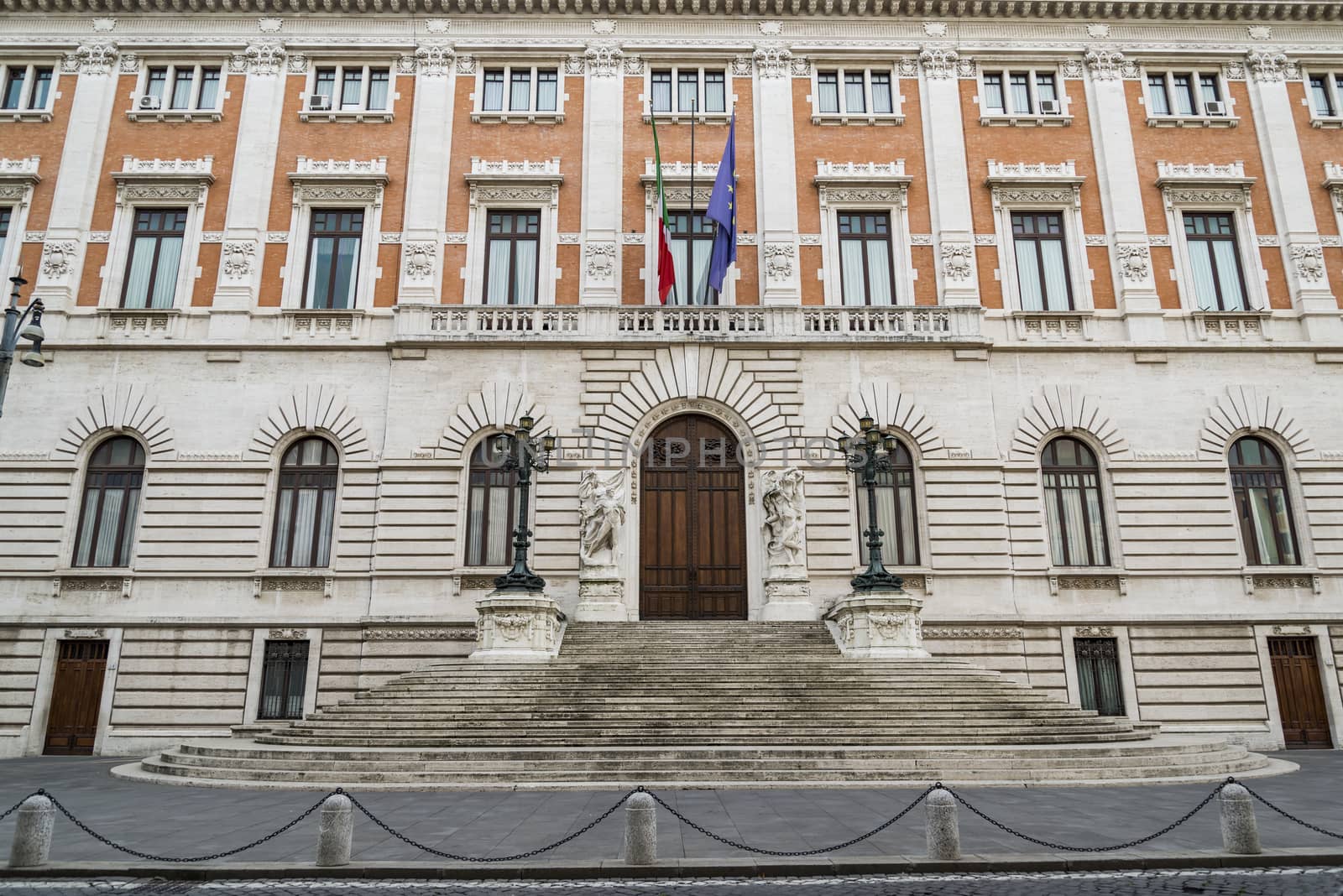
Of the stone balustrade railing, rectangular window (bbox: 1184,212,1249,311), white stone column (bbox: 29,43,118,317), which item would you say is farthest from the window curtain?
white stone column (bbox: 29,43,118,317)

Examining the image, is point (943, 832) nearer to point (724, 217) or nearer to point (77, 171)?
point (724, 217)

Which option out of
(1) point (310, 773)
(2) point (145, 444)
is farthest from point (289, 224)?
(1) point (310, 773)

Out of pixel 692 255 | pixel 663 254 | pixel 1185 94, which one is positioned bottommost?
pixel 663 254

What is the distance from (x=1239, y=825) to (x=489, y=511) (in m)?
16.6

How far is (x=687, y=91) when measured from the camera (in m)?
24.6

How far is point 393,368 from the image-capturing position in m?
21.9

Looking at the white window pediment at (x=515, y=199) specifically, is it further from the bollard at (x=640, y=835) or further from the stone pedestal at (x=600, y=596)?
the bollard at (x=640, y=835)

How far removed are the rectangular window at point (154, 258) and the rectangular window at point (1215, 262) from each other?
27.0m

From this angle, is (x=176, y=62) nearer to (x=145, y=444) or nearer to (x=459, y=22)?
(x=459, y=22)

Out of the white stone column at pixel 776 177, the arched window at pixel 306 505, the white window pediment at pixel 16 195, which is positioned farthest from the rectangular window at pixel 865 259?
the white window pediment at pixel 16 195

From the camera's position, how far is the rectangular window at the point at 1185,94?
952 inches

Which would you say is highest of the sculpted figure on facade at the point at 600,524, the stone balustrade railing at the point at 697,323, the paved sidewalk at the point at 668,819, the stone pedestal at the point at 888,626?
the stone balustrade railing at the point at 697,323

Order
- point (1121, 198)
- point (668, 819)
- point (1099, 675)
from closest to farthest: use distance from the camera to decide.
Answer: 1. point (668, 819)
2. point (1099, 675)
3. point (1121, 198)

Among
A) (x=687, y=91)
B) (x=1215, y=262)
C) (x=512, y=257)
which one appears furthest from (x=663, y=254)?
(x=1215, y=262)
